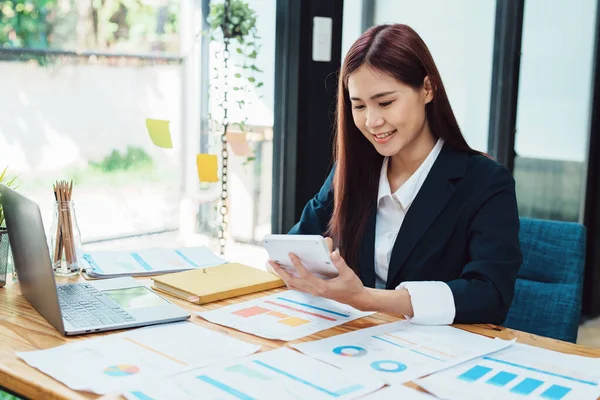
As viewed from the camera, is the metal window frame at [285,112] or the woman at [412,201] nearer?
the woman at [412,201]

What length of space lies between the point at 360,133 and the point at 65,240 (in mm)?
815

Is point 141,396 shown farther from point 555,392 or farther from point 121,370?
point 555,392

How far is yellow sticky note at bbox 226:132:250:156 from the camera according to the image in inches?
105

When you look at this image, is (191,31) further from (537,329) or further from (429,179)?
(537,329)

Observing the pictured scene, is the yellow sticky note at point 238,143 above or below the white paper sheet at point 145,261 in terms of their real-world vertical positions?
above

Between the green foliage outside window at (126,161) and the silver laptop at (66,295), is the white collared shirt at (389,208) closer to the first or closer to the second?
the silver laptop at (66,295)

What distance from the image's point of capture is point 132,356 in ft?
3.94

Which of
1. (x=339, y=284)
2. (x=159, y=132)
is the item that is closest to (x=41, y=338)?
(x=339, y=284)

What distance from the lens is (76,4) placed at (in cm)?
219

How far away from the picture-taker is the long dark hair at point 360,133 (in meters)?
1.70

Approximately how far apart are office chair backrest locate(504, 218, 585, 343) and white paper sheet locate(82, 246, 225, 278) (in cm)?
80

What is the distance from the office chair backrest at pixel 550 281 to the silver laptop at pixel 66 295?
89 cm

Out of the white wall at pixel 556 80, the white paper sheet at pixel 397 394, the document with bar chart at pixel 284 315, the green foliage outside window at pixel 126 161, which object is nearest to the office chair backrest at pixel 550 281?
the document with bar chart at pixel 284 315

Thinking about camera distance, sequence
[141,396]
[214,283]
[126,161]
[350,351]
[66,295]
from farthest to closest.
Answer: [126,161]
[214,283]
[66,295]
[350,351]
[141,396]
